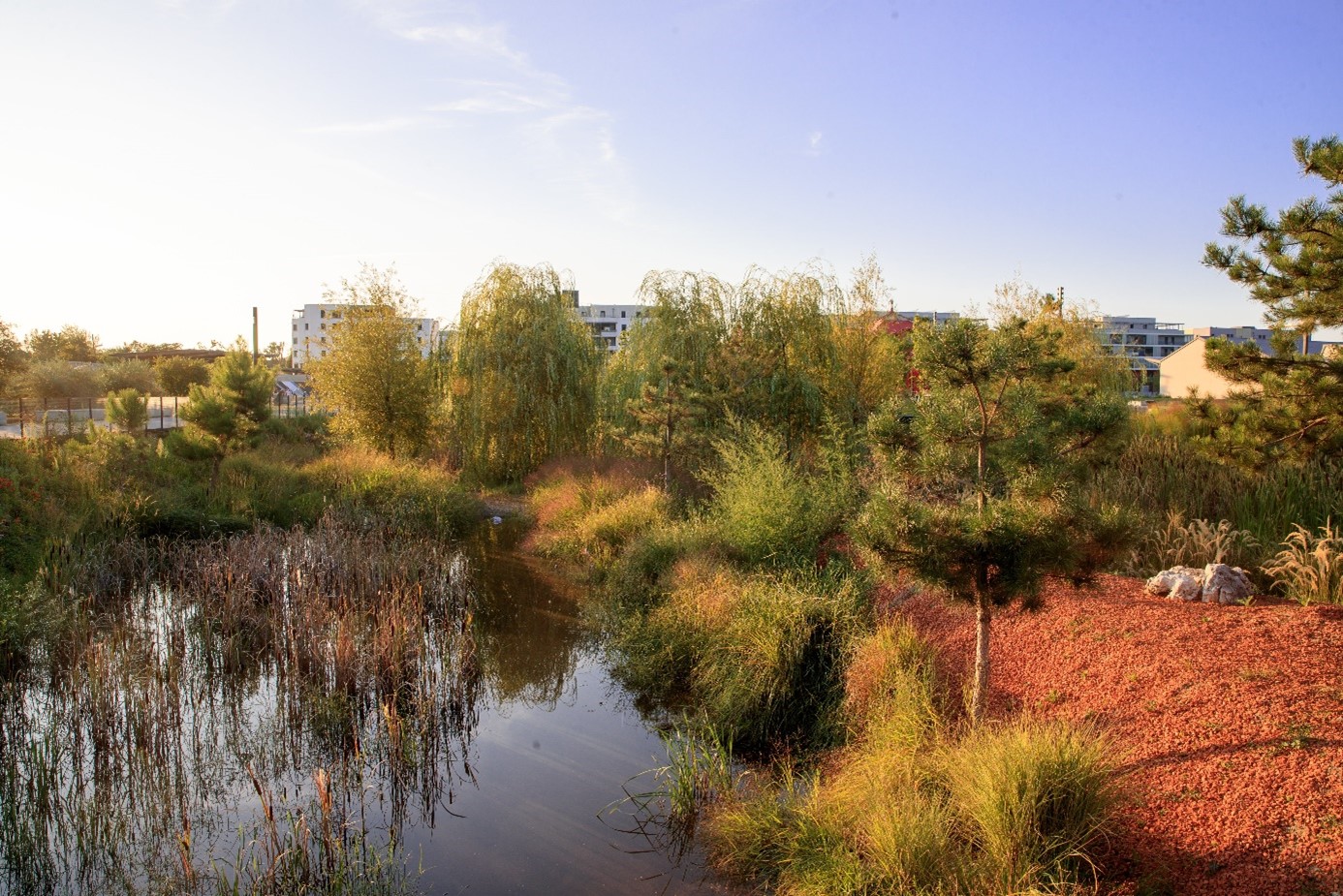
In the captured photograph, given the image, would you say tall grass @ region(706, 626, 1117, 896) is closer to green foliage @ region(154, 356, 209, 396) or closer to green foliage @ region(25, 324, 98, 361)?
green foliage @ region(154, 356, 209, 396)

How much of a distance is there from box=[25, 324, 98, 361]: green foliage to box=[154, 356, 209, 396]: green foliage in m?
7.13

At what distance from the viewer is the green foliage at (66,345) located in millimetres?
40537

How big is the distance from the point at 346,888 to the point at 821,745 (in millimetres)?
3233

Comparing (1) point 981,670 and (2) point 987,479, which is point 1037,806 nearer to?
(1) point 981,670

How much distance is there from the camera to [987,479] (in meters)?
5.55

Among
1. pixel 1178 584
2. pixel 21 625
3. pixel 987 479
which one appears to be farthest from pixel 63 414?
pixel 1178 584

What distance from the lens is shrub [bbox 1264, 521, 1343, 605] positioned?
19.9 ft

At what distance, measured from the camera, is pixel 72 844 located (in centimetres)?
485

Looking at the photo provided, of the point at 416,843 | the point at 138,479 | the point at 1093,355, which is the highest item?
the point at 1093,355

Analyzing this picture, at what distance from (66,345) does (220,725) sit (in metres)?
46.1

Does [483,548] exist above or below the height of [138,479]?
below

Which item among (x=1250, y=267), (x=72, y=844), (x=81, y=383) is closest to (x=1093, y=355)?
(x=1250, y=267)

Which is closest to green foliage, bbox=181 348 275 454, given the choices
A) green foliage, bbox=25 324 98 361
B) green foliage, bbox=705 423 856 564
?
green foliage, bbox=705 423 856 564

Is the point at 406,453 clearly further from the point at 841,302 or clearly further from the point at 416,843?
the point at 416,843
